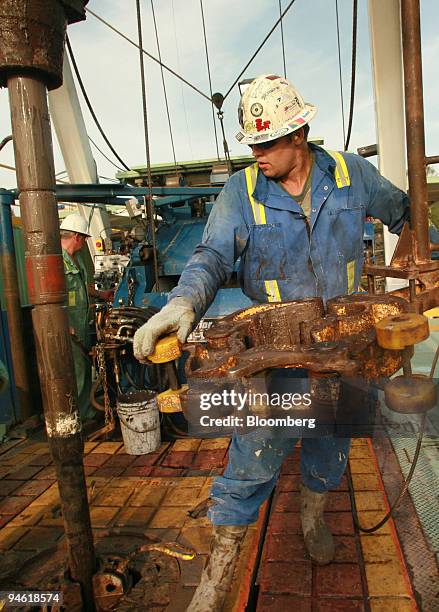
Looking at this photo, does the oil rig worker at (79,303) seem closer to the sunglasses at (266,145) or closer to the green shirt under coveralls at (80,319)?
the green shirt under coveralls at (80,319)

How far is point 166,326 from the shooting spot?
1586mm

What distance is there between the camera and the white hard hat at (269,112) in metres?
2.03

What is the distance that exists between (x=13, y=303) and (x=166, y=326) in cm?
308

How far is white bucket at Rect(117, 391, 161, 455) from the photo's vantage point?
362 cm

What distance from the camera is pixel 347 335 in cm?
148

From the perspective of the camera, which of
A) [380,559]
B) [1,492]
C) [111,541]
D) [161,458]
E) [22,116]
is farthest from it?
[161,458]

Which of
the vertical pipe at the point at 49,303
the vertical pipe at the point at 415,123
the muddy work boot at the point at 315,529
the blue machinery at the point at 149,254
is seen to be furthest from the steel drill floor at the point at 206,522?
the vertical pipe at the point at 415,123

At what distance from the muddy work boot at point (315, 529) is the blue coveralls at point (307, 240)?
0.19ft

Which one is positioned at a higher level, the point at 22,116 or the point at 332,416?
the point at 22,116

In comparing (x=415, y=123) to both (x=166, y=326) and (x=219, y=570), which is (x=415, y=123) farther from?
(x=219, y=570)

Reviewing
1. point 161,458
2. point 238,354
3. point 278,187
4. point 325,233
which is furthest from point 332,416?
point 161,458

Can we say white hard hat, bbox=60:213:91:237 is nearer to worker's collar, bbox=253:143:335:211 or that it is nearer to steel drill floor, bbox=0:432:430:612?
steel drill floor, bbox=0:432:430:612

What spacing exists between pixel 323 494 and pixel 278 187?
4.68 feet

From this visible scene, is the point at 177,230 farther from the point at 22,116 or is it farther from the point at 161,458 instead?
the point at 22,116
